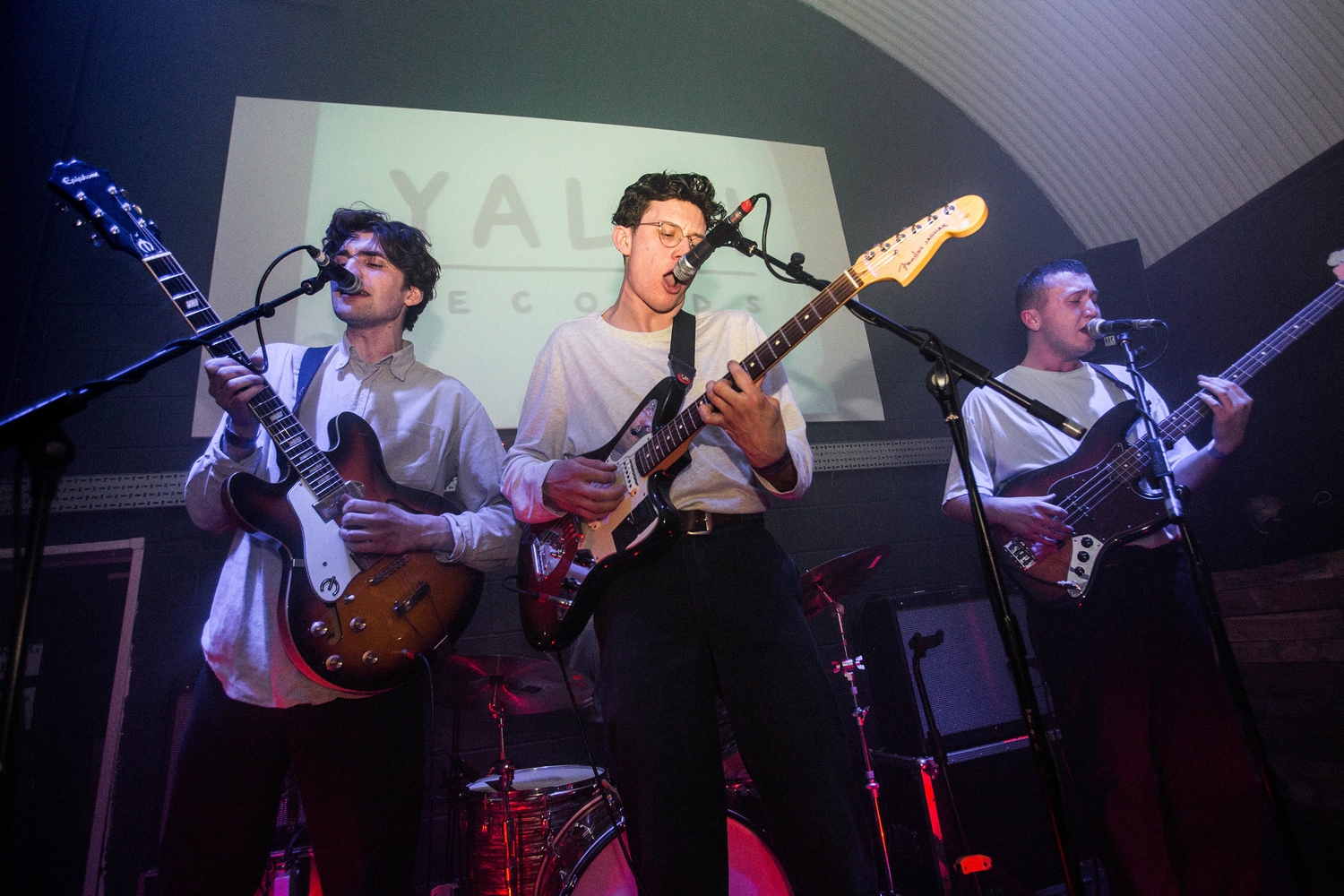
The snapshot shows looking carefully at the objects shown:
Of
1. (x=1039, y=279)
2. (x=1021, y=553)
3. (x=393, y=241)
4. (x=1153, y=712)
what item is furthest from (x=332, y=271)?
(x=1039, y=279)

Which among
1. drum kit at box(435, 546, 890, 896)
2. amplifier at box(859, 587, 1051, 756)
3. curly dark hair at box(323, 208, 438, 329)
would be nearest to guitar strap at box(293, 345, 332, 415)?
curly dark hair at box(323, 208, 438, 329)

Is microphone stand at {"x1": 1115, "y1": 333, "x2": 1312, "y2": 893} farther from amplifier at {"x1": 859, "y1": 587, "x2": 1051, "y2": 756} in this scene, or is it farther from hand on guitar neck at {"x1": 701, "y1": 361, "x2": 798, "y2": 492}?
amplifier at {"x1": 859, "y1": 587, "x2": 1051, "y2": 756}

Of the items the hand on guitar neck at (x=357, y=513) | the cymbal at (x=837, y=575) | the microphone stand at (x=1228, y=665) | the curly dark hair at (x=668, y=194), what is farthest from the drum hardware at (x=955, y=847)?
the hand on guitar neck at (x=357, y=513)

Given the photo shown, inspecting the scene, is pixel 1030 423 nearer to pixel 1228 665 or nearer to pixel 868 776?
pixel 1228 665

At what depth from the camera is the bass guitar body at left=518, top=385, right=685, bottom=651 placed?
178 centimetres

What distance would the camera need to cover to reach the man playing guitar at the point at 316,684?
1.72 metres

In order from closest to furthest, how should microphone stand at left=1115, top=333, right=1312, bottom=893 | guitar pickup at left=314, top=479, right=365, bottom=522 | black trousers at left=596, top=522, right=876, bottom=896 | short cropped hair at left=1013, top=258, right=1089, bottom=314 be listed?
1. black trousers at left=596, top=522, right=876, bottom=896
2. microphone stand at left=1115, top=333, right=1312, bottom=893
3. guitar pickup at left=314, top=479, right=365, bottom=522
4. short cropped hair at left=1013, top=258, right=1089, bottom=314

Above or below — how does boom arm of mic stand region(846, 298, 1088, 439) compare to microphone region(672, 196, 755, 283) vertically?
below

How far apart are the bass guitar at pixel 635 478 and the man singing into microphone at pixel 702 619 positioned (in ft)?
0.18

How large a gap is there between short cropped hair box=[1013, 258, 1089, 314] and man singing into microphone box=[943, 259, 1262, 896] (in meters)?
0.87

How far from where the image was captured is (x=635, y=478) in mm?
1957

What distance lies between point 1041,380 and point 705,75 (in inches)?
124

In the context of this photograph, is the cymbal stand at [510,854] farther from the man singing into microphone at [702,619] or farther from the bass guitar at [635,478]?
the man singing into microphone at [702,619]

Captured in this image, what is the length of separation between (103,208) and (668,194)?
168 centimetres
